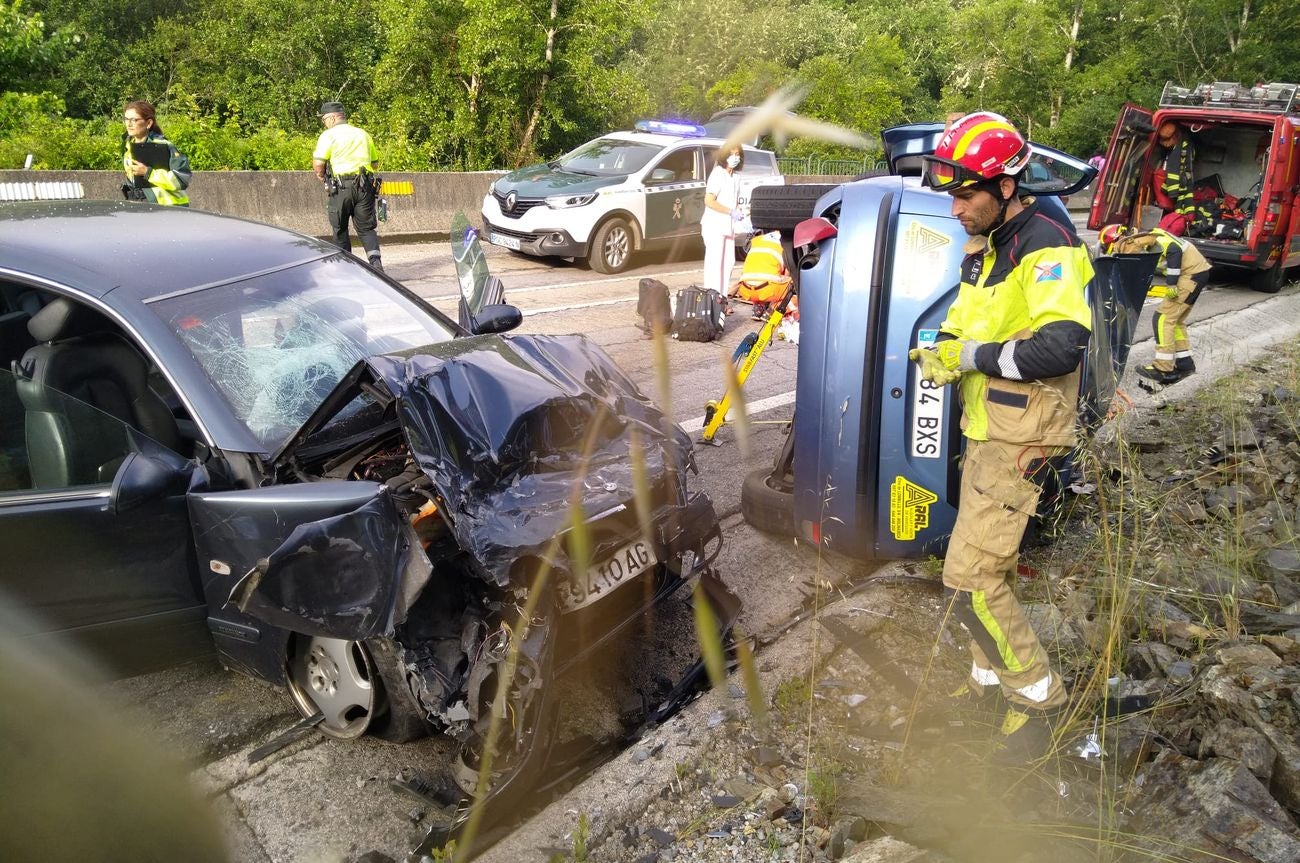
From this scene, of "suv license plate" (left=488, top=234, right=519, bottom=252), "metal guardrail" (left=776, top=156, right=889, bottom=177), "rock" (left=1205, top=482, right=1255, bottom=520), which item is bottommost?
"rock" (left=1205, top=482, right=1255, bottom=520)

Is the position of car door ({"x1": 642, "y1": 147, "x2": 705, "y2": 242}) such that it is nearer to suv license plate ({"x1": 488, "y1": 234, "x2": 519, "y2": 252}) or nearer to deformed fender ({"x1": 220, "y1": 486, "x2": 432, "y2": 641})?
suv license plate ({"x1": 488, "y1": 234, "x2": 519, "y2": 252})

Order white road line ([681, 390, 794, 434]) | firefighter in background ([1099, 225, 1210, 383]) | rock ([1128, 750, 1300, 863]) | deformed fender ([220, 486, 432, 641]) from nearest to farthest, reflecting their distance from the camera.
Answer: rock ([1128, 750, 1300, 863]) → deformed fender ([220, 486, 432, 641]) → white road line ([681, 390, 794, 434]) → firefighter in background ([1099, 225, 1210, 383])

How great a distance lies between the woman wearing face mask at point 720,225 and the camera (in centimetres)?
1042

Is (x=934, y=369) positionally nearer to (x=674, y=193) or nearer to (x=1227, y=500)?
(x=1227, y=500)

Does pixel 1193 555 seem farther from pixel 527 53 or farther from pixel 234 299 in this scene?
pixel 527 53

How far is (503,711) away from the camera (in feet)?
9.24

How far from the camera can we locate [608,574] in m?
3.19

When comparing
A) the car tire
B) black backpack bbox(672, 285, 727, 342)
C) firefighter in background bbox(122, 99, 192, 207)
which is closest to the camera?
firefighter in background bbox(122, 99, 192, 207)

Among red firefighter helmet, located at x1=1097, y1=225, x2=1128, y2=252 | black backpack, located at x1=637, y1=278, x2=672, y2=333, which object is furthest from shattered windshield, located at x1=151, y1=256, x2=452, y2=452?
red firefighter helmet, located at x1=1097, y1=225, x2=1128, y2=252

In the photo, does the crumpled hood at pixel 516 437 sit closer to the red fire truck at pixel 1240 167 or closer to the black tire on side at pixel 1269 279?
the red fire truck at pixel 1240 167

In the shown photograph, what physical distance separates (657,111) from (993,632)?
54.2ft

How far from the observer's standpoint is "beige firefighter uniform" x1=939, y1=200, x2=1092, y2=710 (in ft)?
9.56

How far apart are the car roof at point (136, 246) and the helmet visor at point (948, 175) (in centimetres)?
265

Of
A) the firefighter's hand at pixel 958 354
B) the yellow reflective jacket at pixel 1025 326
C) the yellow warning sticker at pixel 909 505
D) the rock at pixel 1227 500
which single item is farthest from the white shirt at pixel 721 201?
the firefighter's hand at pixel 958 354
